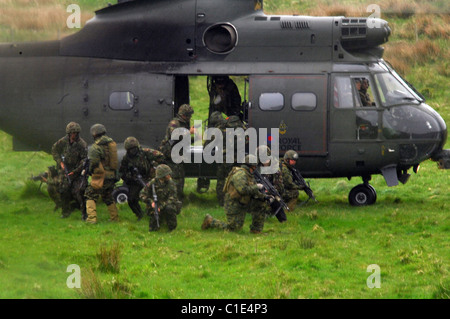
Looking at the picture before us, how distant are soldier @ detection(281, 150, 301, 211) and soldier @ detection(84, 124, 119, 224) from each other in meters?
3.52

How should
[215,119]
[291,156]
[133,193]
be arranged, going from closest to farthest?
[133,193], [291,156], [215,119]

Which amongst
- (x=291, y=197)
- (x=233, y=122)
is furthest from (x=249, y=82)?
(x=291, y=197)

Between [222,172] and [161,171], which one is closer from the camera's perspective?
[161,171]

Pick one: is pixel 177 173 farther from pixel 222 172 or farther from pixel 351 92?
pixel 351 92

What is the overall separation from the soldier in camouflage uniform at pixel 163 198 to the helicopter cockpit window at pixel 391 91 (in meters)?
5.06

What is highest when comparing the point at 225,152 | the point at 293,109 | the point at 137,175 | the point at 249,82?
the point at 249,82

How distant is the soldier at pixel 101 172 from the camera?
16469mm

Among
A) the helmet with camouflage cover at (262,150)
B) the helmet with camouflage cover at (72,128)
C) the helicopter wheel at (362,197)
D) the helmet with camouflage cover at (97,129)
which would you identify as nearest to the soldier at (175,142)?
the helmet with camouflage cover at (97,129)

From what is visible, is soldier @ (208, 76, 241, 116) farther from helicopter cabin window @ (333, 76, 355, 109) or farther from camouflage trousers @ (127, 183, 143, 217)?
camouflage trousers @ (127, 183, 143, 217)

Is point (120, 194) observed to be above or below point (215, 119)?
below

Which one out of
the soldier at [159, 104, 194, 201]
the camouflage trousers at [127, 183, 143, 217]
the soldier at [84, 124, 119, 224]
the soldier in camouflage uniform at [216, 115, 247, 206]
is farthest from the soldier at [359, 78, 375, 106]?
the soldier at [84, 124, 119, 224]

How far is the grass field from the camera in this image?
457 inches

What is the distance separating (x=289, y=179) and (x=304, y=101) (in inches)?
66.6

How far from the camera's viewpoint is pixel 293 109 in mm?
17766
